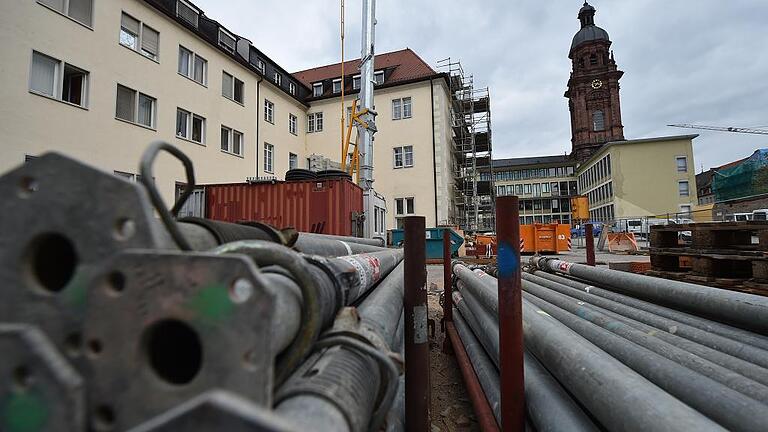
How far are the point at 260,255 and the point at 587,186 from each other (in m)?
57.6

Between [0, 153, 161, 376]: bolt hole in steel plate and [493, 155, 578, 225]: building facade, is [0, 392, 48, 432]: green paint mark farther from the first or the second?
[493, 155, 578, 225]: building facade

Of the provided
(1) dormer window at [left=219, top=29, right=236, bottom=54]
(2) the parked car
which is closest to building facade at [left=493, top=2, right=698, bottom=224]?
(2) the parked car

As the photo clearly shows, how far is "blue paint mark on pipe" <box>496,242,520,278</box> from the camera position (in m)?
1.67

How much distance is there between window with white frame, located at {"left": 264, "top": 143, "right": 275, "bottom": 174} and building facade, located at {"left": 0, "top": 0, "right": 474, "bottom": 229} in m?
0.06

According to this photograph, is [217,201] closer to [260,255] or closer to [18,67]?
[18,67]

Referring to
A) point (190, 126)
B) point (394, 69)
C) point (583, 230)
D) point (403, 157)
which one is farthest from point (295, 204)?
point (583, 230)

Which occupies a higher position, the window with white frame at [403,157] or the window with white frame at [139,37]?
the window with white frame at [139,37]

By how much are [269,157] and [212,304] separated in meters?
20.8

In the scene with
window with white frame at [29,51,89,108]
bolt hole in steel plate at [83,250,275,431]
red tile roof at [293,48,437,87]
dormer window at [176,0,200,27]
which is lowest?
bolt hole in steel plate at [83,250,275,431]

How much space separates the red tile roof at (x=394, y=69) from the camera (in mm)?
22828

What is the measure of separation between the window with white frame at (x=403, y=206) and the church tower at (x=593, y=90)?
133 feet

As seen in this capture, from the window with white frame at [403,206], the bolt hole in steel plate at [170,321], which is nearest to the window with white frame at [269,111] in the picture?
the window with white frame at [403,206]

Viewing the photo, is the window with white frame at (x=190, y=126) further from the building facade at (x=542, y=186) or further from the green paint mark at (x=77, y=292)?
the building facade at (x=542, y=186)

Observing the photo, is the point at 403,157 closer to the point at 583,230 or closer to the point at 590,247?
the point at 590,247
